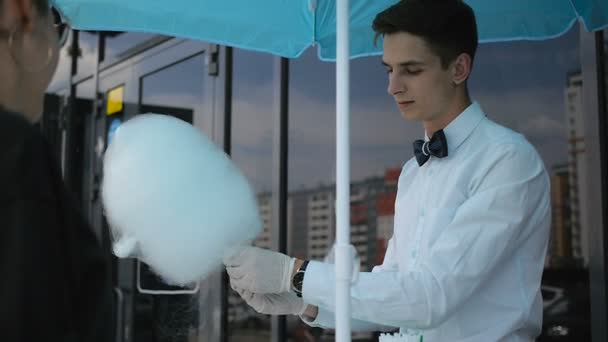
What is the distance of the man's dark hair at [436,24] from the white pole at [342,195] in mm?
333

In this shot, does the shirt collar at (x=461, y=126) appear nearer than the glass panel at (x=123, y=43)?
Yes

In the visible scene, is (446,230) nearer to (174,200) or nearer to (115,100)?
(174,200)

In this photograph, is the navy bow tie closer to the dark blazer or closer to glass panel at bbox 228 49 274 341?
the dark blazer

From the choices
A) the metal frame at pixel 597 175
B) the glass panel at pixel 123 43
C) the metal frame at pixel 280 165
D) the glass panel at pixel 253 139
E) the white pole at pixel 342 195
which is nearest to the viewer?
the white pole at pixel 342 195

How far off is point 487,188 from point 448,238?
151 mm

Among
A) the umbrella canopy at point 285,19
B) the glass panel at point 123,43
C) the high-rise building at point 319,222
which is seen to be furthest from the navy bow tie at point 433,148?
the glass panel at point 123,43

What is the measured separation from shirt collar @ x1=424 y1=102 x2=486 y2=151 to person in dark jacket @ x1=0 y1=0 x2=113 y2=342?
114 centimetres

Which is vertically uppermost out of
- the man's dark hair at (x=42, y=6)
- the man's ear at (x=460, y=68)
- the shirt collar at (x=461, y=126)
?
the man's ear at (x=460, y=68)

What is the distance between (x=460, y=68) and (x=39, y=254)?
51.6 inches

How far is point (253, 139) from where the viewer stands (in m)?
4.46

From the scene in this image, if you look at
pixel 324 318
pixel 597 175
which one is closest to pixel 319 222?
pixel 597 175

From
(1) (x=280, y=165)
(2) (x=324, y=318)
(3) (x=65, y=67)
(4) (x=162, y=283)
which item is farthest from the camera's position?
(3) (x=65, y=67)

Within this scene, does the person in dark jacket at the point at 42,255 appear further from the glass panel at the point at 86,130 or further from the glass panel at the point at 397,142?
the glass panel at the point at 86,130

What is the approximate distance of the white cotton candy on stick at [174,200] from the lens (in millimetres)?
1594
